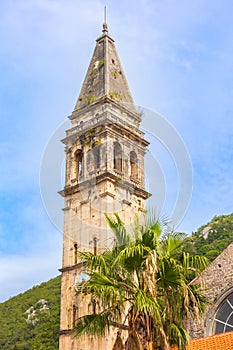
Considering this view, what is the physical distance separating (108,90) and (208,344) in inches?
755

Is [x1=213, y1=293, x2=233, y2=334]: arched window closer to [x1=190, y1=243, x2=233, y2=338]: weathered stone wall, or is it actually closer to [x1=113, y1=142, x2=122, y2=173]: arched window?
[x1=190, y1=243, x2=233, y2=338]: weathered stone wall

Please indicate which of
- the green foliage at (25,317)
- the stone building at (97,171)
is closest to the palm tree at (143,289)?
the stone building at (97,171)

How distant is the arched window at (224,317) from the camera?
64.3ft

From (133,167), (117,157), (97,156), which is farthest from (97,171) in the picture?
(133,167)

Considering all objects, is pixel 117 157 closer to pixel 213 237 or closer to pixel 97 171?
pixel 97 171

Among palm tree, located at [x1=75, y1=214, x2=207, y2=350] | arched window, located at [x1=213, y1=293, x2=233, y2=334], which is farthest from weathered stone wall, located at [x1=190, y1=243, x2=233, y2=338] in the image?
palm tree, located at [x1=75, y1=214, x2=207, y2=350]

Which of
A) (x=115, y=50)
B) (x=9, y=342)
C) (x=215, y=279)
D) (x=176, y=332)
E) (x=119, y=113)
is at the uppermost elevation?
(x=115, y=50)

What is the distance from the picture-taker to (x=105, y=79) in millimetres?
32094

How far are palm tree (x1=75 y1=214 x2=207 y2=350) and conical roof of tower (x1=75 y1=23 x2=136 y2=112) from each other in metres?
19.6

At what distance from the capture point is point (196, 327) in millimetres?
19797

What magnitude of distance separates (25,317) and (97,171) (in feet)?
198

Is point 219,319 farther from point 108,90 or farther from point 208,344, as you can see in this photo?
point 108,90

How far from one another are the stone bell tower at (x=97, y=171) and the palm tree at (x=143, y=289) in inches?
536

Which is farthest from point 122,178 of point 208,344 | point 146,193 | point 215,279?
point 208,344
